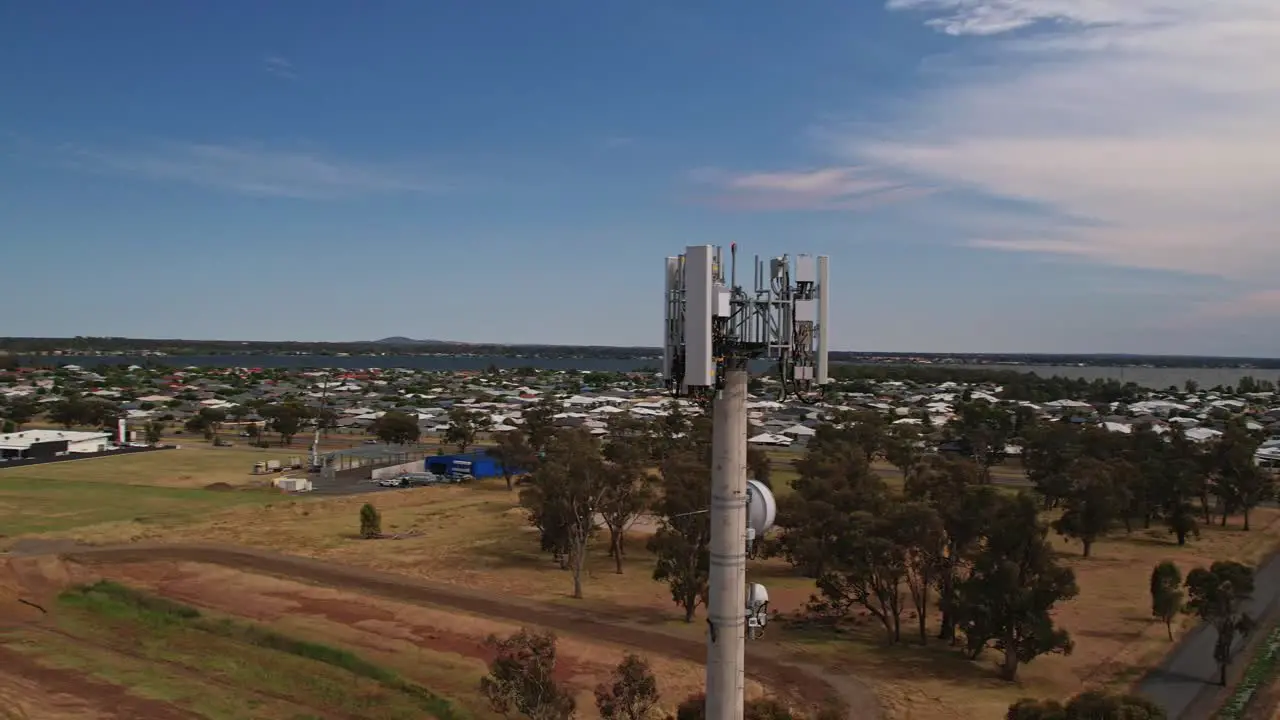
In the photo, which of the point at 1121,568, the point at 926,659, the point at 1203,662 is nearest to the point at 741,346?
the point at 926,659

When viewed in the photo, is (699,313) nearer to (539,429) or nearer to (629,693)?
(629,693)

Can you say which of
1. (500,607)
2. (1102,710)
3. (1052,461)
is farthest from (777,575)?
(1052,461)

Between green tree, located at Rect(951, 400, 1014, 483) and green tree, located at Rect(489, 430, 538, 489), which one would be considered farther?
green tree, located at Rect(951, 400, 1014, 483)

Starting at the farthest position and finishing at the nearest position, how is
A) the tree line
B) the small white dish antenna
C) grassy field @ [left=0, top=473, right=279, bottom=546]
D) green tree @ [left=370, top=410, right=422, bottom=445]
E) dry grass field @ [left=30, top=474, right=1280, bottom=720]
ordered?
green tree @ [left=370, top=410, right=422, bottom=445] < grassy field @ [left=0, top=473, right=279, bottom=546] < the tree line < dry grass field @ [left=30, top=474, right=1280, bottom=720] < the small white dish antenna

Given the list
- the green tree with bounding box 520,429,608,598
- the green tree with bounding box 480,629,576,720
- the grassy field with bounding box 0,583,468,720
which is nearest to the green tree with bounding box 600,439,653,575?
the green tree with bounding box 520,429,608,598

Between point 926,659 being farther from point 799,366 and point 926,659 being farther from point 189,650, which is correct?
point 189,650

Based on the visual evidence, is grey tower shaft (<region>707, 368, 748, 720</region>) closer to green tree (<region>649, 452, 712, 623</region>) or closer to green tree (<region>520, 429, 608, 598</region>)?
green tree (<region>649, 452, 712, 623</region>)

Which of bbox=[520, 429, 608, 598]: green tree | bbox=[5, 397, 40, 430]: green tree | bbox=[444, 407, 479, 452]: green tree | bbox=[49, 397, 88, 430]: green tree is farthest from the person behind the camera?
bbox=[5, 397, 40, 430]: green tree

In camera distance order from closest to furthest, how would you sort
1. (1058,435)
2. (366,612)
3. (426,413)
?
1. (366,612)
2. (1058,435)
3. (426,413)
